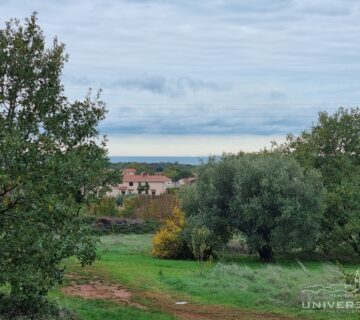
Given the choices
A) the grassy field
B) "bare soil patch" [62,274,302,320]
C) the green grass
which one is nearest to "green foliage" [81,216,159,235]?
the grassy field

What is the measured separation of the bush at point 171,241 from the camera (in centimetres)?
3238

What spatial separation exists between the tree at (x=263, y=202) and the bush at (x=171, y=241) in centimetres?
212

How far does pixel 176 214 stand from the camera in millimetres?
33312

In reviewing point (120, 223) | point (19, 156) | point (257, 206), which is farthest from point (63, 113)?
point (120, 223)

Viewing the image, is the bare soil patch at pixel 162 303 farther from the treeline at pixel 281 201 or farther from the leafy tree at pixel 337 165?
the leafy tree at pixel 337 165

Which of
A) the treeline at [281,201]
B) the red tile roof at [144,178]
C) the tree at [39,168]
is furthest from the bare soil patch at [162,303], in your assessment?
the red tile roof at [144,178]

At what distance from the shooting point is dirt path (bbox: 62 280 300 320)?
14.0m

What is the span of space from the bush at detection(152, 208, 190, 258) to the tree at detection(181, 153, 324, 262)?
2.12m

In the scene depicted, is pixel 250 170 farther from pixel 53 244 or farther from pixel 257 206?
pixel 53 244

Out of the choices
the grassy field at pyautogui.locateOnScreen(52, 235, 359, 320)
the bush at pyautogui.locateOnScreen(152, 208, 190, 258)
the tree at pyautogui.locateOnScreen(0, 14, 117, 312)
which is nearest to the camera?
the tree at pyautogui.locateOnScreen(0, 14, 117, 312)

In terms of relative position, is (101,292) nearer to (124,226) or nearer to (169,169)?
(124,226)

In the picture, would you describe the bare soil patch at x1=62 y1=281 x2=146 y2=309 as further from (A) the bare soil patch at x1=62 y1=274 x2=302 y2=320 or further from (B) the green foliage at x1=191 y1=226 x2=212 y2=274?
(B) the green foliage at x1=191 y1=226 x2=212 y2=274

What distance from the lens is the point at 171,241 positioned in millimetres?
32469

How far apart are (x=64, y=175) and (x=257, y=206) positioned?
1978cm
